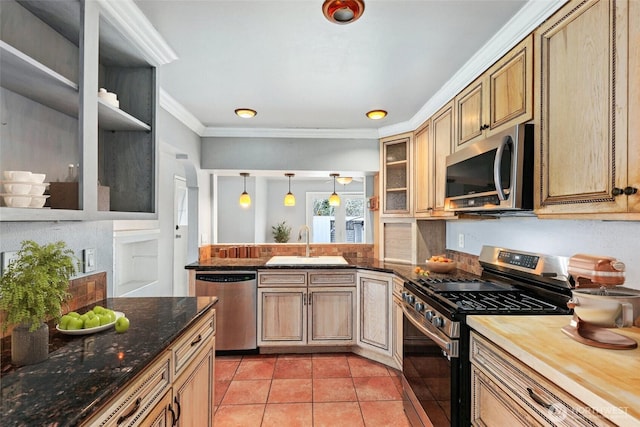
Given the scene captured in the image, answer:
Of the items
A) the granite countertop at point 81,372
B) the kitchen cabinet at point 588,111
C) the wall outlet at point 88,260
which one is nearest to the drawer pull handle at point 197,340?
the granite countertop at point 81,372

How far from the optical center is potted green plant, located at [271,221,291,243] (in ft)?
22.2

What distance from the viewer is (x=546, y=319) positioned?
1.46 metres

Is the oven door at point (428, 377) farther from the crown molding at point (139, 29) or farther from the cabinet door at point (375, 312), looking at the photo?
the crown molding at point (139, 29)

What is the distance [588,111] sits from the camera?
4.08 feet

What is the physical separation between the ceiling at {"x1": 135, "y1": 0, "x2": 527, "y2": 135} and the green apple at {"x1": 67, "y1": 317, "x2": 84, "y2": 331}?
141 cm

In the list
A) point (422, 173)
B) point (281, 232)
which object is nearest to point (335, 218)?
point (281, 232)

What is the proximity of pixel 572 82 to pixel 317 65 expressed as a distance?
133 centimetres

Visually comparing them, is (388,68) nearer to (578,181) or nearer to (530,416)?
(578,181)

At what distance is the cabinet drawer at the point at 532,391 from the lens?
896 millimetres

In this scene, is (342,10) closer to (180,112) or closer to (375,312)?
(180,112)

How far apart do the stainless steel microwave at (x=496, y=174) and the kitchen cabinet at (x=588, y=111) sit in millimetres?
52

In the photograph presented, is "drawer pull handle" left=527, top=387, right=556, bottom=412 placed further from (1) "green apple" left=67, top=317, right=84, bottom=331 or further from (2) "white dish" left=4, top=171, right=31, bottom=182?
(2) "white dish" left=4, top=171, right=31, bottom=182

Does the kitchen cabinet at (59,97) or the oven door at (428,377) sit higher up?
the kitchen cabinet at (59,97)

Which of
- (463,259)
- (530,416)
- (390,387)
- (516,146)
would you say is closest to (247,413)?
(390,387)
